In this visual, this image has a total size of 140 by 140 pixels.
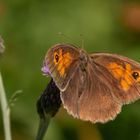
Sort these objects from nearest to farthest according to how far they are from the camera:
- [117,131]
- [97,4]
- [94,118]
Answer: [94,118] → [117,131] → [97,4]

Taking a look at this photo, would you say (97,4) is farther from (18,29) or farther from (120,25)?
(18,29)

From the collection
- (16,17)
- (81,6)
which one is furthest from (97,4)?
(16,17)

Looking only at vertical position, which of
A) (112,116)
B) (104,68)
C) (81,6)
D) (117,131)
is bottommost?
(117,131)

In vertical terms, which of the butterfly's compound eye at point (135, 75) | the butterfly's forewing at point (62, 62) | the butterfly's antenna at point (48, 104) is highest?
the butterfly's forewing at point (62, 62)

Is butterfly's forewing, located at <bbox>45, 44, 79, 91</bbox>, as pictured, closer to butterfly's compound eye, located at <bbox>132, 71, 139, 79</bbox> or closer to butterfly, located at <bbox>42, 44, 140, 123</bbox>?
butterfly, located at <bbox>42, 44, 140, 123</bbox>

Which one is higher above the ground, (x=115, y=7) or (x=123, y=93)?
(x=115, y=7)

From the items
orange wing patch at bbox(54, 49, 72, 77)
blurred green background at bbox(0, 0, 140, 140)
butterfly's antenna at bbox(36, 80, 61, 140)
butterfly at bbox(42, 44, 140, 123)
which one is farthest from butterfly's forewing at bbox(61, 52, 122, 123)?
blurred green background at bbox(0, 0, 140, 140)

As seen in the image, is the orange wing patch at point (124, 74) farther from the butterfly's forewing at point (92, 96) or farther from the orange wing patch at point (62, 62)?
Answer: the orange wing patch at point (62, 62)

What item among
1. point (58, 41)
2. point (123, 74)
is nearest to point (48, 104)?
point (123, 74)

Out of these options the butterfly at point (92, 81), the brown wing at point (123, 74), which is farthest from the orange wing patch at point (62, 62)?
the brown wing at point (123, 74)
